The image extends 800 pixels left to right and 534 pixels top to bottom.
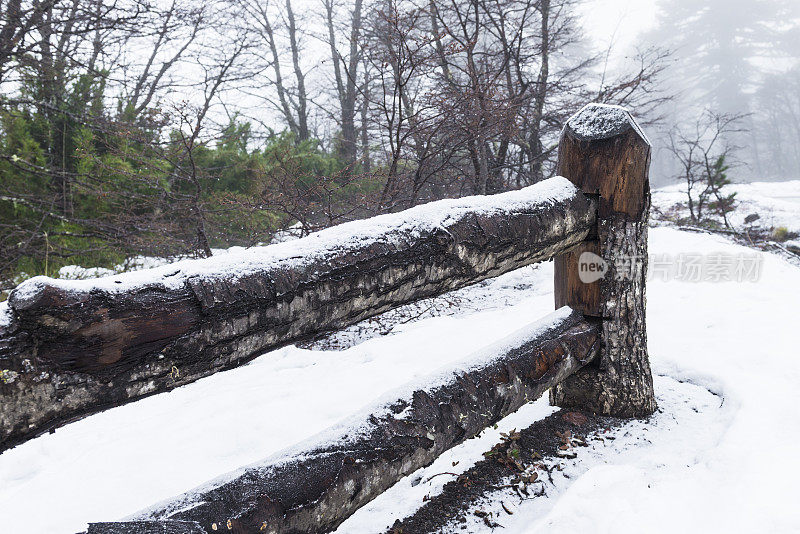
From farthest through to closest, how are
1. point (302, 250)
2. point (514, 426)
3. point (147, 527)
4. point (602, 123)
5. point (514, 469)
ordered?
1. point (514, 426)
2. point (602, 123)
3. point (514, 469)
4. point (302, 250)
5. point (147, 527)

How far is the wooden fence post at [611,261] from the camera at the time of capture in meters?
1.87

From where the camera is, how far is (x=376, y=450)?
45.2 inches

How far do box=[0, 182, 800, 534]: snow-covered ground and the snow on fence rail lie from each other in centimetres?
44

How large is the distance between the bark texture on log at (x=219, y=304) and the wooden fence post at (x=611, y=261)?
0.57 m

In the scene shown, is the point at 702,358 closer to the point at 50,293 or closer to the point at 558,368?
the point at 558,368

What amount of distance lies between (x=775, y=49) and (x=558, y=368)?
179 feet

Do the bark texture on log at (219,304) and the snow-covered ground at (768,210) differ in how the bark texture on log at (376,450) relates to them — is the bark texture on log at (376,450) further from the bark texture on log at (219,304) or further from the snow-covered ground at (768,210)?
the snow-covered ground at (768,210)

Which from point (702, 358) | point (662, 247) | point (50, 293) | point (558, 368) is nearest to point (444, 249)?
point (558, 368)

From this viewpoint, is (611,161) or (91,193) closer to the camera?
(611,161)

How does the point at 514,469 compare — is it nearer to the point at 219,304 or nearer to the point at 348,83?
the point at 219,304

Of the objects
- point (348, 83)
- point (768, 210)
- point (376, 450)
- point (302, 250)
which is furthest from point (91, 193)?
point (768, 210)

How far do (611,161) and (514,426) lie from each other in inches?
48.2

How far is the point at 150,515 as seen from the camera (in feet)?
2.82

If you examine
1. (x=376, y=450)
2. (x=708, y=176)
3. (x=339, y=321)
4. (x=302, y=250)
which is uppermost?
(x=708, y=176)
